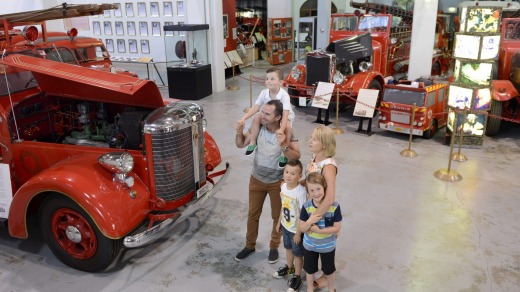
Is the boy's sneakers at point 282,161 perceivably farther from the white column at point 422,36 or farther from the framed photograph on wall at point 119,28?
the framed photograph on wall at point 119,28

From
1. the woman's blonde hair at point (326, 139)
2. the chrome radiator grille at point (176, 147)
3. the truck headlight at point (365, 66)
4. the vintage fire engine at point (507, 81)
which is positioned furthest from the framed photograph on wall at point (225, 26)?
the woman's blonde hair at point (326, 139)

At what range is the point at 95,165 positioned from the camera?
366 centimetres

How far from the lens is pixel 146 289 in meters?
3.54

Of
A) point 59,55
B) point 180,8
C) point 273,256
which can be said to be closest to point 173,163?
point 273,256

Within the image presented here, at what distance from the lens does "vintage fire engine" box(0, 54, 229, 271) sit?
3478 millimetres

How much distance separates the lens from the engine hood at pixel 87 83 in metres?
3.47

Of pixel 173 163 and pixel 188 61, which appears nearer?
pixel 173 163

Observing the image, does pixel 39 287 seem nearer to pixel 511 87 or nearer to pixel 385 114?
pixel 385 114

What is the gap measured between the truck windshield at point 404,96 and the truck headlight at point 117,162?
509cm

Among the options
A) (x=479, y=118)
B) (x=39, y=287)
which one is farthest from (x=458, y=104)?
(x=39, y=287)

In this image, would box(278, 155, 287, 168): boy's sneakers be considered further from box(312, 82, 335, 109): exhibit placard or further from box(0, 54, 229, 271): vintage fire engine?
box(312, 82, 335, 109): exhibit placard

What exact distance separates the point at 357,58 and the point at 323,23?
5148mm

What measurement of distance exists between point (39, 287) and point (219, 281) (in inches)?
56.7

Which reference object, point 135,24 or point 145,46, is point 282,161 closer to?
point 145,46
